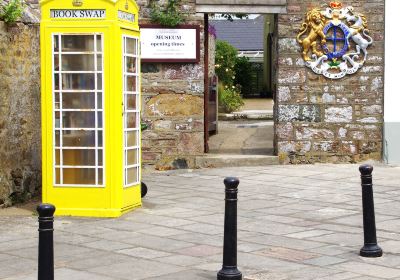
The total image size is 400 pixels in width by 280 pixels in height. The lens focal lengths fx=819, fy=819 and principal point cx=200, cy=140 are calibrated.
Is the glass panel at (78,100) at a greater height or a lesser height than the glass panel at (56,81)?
lesser

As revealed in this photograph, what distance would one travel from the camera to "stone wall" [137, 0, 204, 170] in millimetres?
14789

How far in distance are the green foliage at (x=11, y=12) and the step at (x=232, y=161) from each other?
196 inches

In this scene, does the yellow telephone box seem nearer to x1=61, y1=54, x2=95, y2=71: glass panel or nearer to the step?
x1=61, y1=54, x2=95, y2=71: glass panel

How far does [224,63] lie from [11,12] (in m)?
18.6

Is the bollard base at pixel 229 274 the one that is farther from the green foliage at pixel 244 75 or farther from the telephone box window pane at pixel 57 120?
the green foliage at pixel 244 75

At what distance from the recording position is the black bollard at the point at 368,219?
7965 millimetres

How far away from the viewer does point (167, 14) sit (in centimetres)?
1462

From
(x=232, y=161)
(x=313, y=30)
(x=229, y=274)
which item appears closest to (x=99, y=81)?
(x=229, y=274)

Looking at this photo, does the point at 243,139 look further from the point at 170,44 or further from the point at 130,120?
the point at 130,120

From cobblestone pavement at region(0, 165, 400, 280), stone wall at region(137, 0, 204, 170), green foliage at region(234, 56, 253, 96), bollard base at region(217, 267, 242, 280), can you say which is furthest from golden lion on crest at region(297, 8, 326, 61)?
green foliage at region(234, 56, 253, 96)

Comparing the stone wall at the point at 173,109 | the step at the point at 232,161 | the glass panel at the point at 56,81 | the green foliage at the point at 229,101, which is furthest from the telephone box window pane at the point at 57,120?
the green foliage at the point at 229,101

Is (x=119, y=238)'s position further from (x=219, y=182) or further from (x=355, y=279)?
(x=219, y=182)

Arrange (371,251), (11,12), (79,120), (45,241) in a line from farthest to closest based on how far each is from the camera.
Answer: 1. (11,12)
2. (79,120)
3. (371,251)
4. (45,241)

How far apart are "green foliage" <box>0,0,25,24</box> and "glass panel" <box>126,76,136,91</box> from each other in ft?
5.81
